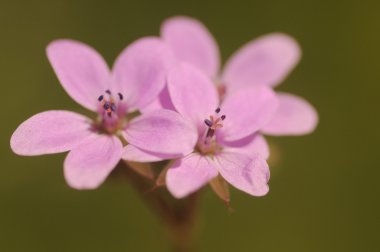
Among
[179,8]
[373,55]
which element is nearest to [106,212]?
[179,8]

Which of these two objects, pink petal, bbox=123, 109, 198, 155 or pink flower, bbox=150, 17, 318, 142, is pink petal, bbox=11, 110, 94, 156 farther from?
pink flower, bbox=150, 17, 318, 142

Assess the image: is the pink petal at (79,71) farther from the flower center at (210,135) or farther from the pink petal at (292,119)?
the pink petal at (292,119)

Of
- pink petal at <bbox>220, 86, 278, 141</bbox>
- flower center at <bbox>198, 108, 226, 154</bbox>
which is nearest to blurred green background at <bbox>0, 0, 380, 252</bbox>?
pink petal at <bbox>220, 86, 278, 141</bbox>

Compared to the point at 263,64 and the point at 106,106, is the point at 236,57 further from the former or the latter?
the point at 106,106

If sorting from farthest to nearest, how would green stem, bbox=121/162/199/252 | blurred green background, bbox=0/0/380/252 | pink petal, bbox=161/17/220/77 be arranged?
1. blurred green background, bbox=0/0/380/252
2. pink petal, bbox=161/17/220/77
3. green stem, bbox=121/162/199/252

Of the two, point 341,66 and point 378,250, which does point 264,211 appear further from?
point 341,66

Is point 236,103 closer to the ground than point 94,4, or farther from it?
farther from it
